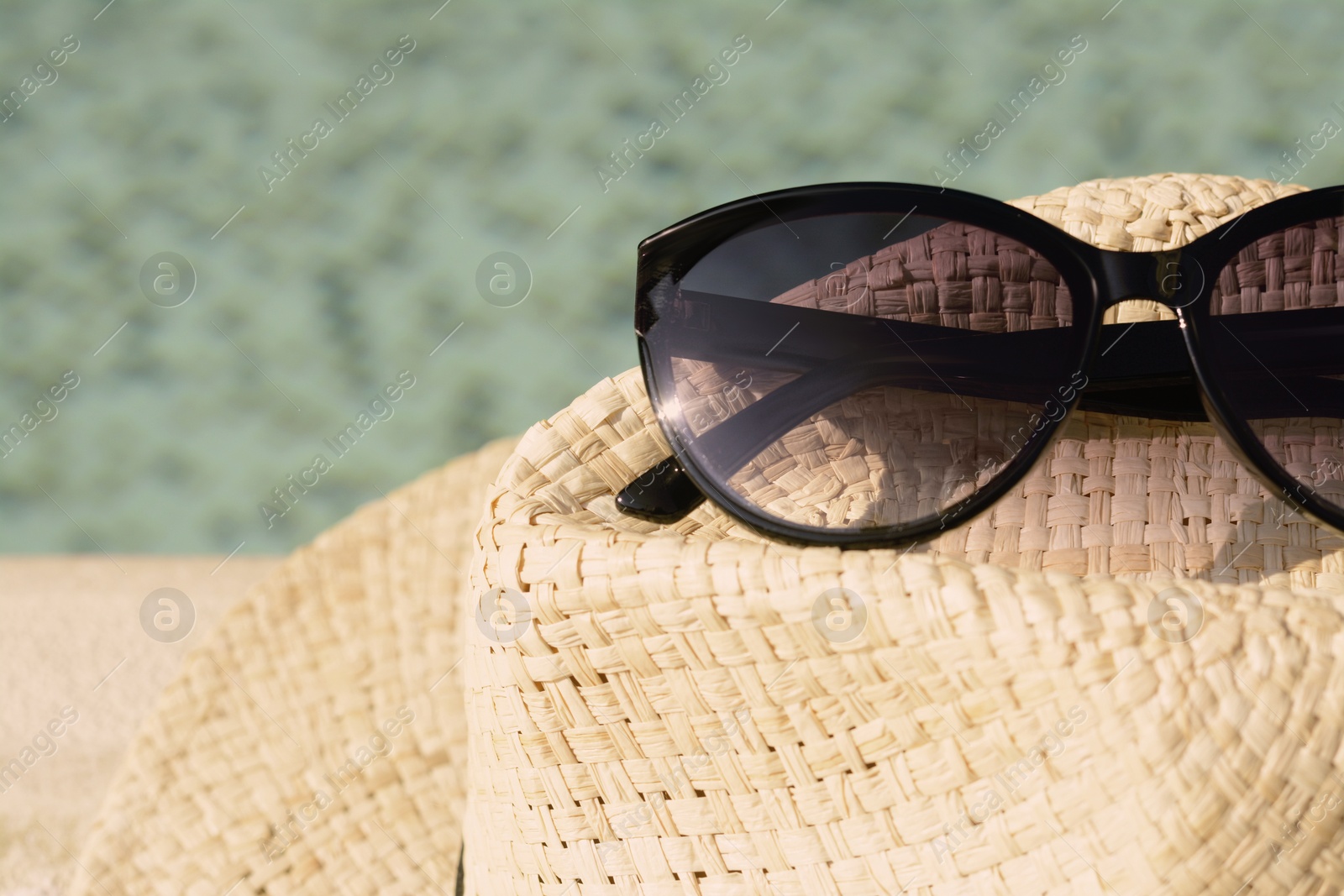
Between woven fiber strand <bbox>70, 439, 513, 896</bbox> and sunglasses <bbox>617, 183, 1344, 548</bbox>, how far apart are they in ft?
1.15

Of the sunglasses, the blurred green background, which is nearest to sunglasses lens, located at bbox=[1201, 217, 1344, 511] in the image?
the sunglasses

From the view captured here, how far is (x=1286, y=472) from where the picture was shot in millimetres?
440

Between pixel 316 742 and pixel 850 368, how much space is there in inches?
19.7

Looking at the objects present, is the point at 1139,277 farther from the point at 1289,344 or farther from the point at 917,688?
the point at 917,688

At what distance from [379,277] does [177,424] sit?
50 cm

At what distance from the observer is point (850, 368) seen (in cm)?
47

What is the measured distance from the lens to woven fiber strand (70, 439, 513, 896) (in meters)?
0.64

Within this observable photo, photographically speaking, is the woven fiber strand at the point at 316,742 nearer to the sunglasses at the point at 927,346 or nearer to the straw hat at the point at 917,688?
the straw hat at the point at 917,688

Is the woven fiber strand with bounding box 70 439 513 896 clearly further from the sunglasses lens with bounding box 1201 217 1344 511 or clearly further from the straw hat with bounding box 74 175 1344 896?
the sunglasses lens with bounding box 1201 217 1344 511

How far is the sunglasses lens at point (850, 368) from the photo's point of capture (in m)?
0.47

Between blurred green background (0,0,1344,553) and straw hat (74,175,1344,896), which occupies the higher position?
blurred green background (0,0,1344,553)

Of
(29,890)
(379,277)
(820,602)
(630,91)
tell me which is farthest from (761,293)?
(379,277)

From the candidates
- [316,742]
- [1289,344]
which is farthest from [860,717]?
[316,742]

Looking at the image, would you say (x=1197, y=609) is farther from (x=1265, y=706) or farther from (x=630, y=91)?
(x=630, y=91)
